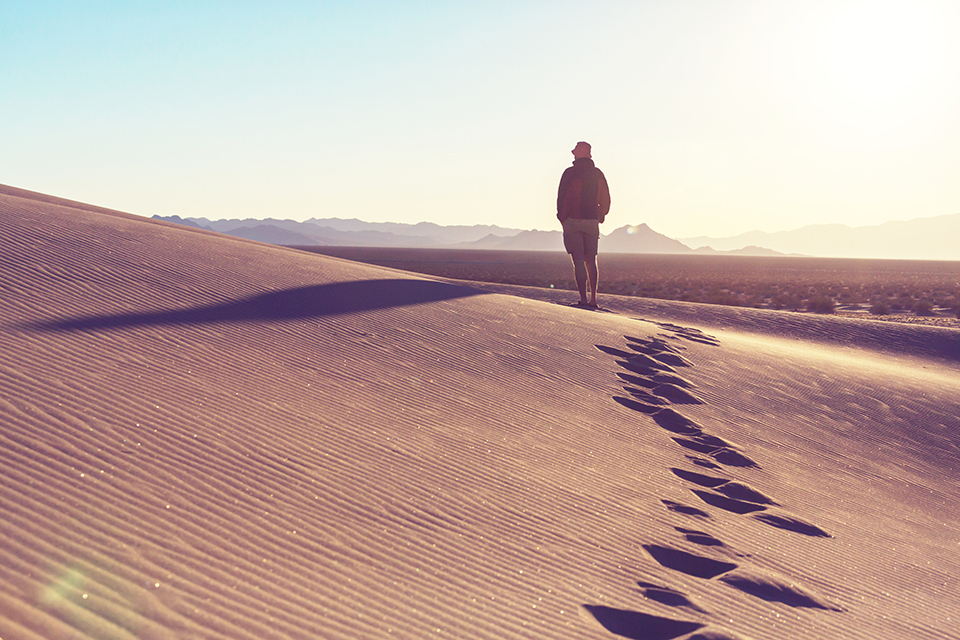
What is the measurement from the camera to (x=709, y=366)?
7.16 metres

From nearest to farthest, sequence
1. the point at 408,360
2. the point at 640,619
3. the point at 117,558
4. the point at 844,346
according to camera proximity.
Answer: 1. the point at 117,558
2. the point at 640,619
3. the point at 408,360
4. the point at 844,346

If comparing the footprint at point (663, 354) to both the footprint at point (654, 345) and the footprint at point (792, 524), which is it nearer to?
the footprint at point (654, 345)

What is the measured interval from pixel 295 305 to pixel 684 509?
3.93 m

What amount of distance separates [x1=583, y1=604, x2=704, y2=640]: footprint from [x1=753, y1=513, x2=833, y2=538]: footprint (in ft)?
4.59

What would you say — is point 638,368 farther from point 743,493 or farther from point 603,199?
point 603,199

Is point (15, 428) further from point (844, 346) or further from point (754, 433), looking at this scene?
point (844, 346)

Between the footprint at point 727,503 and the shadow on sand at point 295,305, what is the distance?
11.5 feet

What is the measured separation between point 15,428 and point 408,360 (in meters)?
2.78

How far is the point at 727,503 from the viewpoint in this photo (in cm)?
376

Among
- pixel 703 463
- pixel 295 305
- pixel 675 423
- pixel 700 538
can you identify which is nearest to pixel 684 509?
pixel 700 538

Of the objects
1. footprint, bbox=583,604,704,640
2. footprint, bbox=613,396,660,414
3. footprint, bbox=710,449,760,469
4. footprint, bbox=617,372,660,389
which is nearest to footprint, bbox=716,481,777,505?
footprint, bbox=710,449,760,469

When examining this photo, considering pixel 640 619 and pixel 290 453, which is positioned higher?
pixel 290 453

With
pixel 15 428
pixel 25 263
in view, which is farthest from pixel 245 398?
pixel 25 263

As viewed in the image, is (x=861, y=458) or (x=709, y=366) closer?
(x=861, y=458)
